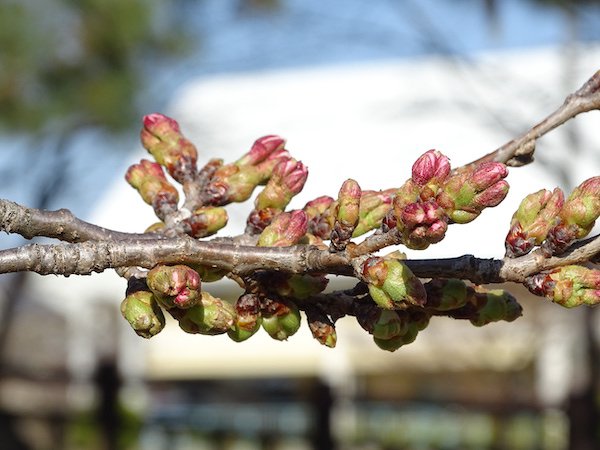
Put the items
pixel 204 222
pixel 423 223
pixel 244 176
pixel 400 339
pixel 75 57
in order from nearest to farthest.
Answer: pixel 423 223, pixel 400 339, pixel 204 222, pixel 244 176, pixel 75 57

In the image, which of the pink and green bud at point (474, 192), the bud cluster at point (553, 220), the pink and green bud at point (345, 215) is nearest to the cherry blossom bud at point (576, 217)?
the bud cluster at point (553, 220)

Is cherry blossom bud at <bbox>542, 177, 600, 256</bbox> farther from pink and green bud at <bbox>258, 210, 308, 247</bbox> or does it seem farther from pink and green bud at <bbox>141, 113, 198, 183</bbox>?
pink and green bud at <bbox>141, 113, 198, 183</bbox>

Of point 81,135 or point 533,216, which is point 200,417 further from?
point 533,216

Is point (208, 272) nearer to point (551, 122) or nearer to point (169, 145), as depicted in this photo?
point (169, 145)

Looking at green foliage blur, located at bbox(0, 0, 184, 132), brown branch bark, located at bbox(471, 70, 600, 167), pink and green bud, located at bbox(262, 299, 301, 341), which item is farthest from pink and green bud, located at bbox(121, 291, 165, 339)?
green foliage blur, located at bbox(0, 0, 184, 132)

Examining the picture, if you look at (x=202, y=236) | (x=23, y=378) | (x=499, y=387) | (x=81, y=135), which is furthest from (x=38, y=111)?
(x=202, y=236)

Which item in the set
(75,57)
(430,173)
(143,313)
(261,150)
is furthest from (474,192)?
(75,57)
